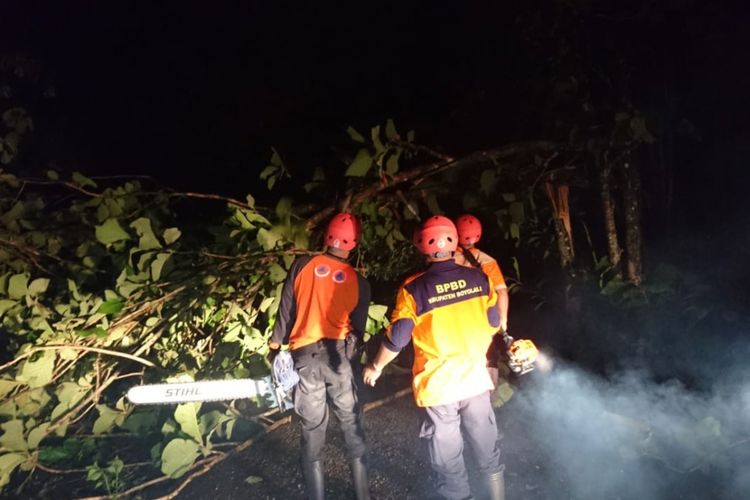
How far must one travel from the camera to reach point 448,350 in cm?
263

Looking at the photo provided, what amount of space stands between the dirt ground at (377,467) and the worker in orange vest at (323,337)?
0.26 meters

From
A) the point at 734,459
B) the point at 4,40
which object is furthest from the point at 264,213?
the point at 4,40

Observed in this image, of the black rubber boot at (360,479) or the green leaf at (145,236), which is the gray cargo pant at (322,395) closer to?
the black rubber boot at (360,479)

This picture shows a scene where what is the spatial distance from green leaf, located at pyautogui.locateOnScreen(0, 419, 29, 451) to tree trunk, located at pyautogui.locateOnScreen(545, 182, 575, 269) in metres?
4.11

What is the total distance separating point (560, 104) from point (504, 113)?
0.68 meters

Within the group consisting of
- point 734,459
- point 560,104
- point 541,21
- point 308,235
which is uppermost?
point 541,21

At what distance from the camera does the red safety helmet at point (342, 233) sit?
2959mm

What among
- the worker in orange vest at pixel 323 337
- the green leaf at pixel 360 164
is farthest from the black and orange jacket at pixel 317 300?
the green leaf at pixel 360 164

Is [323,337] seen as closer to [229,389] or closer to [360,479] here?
[229,389]

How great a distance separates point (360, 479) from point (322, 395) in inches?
24.0

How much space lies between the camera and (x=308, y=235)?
361cm

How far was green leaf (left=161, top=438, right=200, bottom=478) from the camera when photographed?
2979mm

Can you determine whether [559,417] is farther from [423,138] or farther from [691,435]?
[423,138]

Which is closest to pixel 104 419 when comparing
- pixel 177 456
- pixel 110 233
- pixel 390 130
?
pixel 177 456
